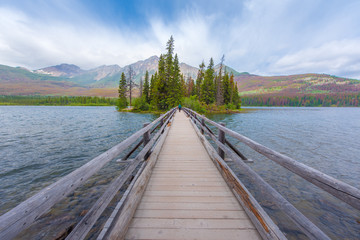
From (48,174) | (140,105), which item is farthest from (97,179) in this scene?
(140,105)

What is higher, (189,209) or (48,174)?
(189,209)

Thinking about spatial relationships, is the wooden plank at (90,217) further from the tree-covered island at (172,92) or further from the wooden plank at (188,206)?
the tree-covered island at (172,92)

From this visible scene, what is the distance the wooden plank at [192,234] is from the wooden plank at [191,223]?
57 mm

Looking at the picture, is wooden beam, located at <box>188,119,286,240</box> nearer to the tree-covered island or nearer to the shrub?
the tree-covered island

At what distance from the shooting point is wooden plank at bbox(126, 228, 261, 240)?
2139mm

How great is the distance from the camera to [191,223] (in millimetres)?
2387

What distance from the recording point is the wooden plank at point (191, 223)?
231 centimetres

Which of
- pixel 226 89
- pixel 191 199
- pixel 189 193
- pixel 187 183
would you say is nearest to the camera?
pixel 191 199

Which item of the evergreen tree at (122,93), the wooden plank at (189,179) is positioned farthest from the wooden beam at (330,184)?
the evergreen tree at (122,93)

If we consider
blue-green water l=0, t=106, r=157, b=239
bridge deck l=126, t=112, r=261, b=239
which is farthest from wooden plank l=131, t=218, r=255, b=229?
blue-green water l=0, t=106, r=157, b=239

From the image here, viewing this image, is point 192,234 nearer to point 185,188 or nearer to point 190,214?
point 190,214

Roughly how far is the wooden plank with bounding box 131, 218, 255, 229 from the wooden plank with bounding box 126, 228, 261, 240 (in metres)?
0.06

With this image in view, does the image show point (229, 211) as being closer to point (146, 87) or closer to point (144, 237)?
point (144, 237)

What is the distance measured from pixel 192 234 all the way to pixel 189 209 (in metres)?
0.49
